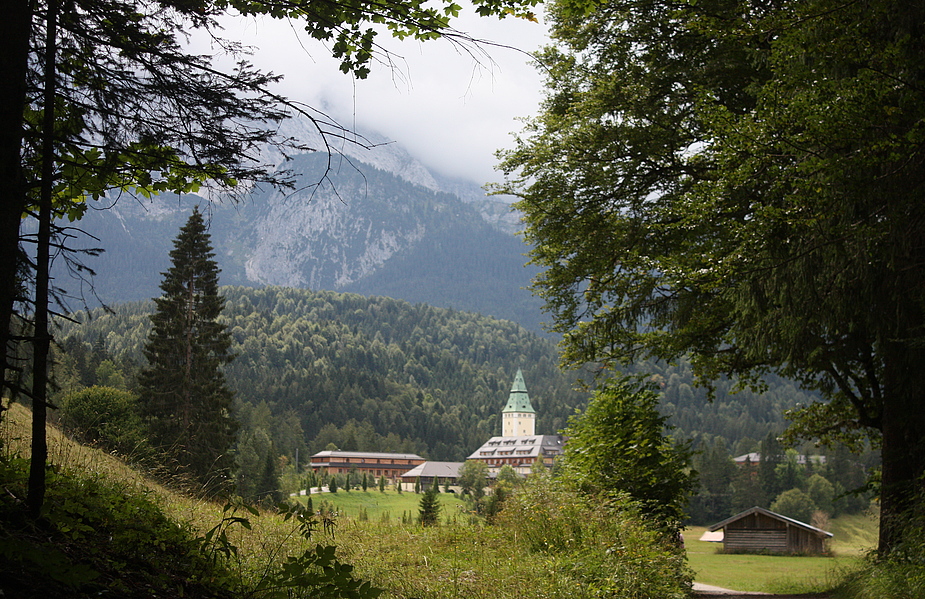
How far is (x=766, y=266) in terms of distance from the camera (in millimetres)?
8703

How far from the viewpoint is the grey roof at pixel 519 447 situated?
508 feet

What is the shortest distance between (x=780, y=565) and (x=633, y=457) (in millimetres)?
30535

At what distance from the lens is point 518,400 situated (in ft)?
576

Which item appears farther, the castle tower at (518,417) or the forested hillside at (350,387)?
the castle tower at (518,417)

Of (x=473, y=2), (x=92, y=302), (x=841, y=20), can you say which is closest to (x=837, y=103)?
(x=841, y=20)

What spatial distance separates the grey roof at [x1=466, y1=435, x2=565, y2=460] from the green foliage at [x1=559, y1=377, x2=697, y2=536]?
473 feet

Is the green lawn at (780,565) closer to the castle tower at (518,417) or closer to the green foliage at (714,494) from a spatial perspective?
the green foliage at (714,494)

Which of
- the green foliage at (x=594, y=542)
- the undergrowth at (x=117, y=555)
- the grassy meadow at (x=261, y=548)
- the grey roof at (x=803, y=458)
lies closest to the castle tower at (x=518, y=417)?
the grey roof at (x=803, y=458)

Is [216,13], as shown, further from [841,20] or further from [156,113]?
[841,20]

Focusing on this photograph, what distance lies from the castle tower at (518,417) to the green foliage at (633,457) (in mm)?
160639

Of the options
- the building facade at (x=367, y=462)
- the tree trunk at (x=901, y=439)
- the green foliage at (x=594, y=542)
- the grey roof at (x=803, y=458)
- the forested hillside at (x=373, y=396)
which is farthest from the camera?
the forested hillside at (x=373, y=396)

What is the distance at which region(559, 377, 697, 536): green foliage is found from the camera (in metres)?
10.3

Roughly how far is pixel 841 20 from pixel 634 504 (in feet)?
20.3

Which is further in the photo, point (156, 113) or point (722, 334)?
point (722, 334)
